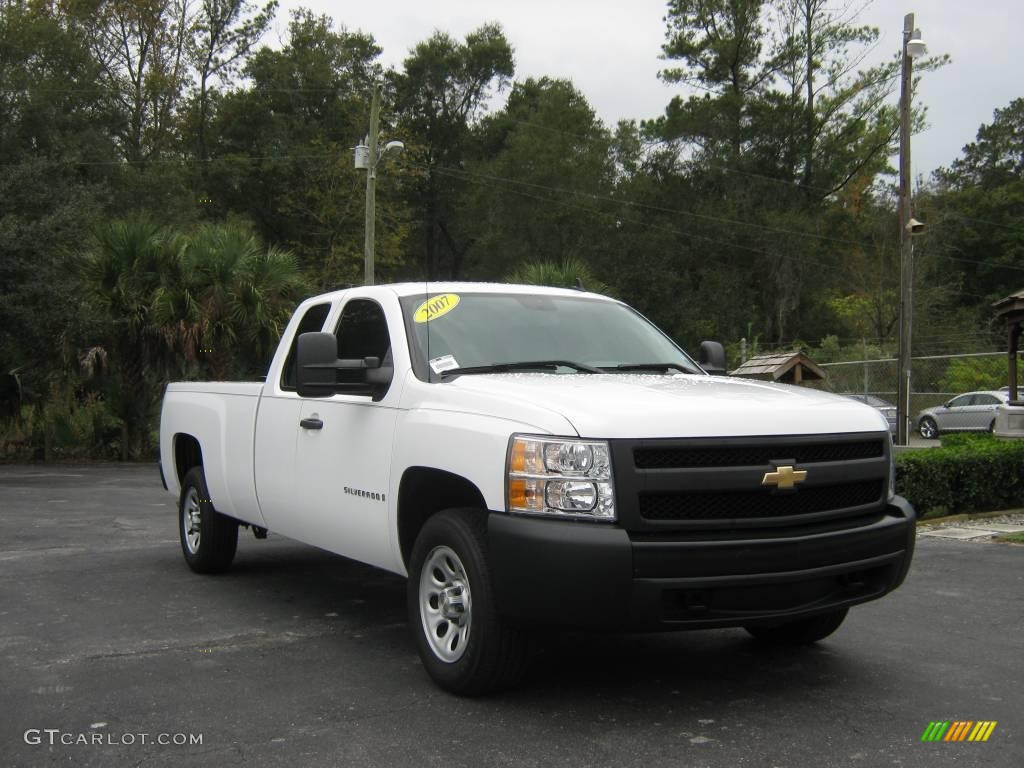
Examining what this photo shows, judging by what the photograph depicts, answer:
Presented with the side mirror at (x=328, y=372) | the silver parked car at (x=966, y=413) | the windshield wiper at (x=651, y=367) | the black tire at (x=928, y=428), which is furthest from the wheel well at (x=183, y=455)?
the black tire at (x=928, y=428)

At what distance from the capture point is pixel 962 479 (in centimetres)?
1148

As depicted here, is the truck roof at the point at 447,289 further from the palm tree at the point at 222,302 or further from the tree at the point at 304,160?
the tree at the point at 304,160

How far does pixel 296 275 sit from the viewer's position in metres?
20.7

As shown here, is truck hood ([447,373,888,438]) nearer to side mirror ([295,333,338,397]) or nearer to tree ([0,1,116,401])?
side mirror ([295,333,338,397])

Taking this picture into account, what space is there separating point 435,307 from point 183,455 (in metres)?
3.51

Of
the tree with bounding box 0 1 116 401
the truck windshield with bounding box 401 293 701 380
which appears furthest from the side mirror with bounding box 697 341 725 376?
Result: the tree with bounding box 0 1 116 401

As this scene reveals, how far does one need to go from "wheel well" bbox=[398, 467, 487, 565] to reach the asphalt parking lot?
67 centimetres

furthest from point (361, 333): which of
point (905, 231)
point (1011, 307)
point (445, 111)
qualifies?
point (445, 111)

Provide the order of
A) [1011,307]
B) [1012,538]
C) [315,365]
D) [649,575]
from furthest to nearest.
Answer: [1011,307]
[1012,538]
[315,365]
[649,575]

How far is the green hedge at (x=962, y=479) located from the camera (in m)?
11.2

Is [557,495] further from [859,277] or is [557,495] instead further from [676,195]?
[676,195]

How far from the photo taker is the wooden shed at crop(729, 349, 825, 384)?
20.7 metres

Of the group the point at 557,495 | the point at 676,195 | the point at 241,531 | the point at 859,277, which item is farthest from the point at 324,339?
the point at 676,195

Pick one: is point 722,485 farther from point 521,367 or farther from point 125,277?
point 125,277
